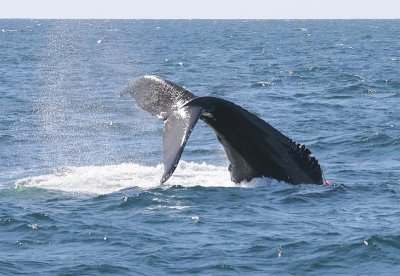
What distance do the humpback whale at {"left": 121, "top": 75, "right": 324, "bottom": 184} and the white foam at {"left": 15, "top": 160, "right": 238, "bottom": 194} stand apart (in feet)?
4.35

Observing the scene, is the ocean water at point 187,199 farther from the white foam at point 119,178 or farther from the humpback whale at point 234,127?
the humpback whale at point 234,127

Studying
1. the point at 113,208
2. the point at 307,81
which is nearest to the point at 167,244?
the point at 113,208

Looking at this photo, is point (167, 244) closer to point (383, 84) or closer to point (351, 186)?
point (351, 186)

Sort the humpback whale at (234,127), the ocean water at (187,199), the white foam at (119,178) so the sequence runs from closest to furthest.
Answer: the ocean water at (187,199), the humpback whale at (234,127), the white foam at (119,178)

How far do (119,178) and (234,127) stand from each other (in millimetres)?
3795

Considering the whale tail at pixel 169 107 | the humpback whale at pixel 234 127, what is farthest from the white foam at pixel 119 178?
the whale tail at pixel 169 107

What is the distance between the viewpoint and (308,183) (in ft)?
47.3

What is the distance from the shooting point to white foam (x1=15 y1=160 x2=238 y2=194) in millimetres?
15523

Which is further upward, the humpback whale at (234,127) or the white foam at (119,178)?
the humpback whale at (234,127)

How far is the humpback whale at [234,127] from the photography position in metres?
12.6

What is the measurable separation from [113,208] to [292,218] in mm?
2656

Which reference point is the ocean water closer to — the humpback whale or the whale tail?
the humpback whale

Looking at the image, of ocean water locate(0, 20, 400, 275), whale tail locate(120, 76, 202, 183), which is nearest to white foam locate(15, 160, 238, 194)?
ocean water locate(0, 20, 400, 275)

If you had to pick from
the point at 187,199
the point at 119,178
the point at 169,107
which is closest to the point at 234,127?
the point at 169,107
